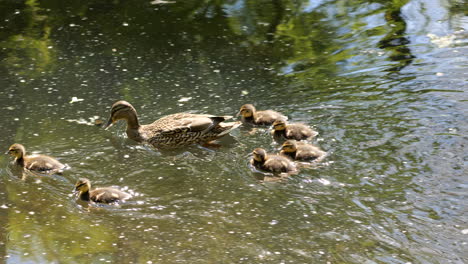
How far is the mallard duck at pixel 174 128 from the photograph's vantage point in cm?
711

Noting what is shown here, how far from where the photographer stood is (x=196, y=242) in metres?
5.28

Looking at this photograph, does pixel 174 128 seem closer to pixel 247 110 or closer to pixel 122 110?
pixel 122 110

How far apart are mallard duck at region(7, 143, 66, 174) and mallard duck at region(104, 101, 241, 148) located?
3.32 ft

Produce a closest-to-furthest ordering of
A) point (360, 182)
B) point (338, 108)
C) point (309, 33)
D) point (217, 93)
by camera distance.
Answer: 1. point (360, 182)
2. point (338, 108)
3. point (217, 93)
4. point (309, 33)

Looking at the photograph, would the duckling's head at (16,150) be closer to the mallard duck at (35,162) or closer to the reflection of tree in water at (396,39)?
the mallard duck at (35,162)

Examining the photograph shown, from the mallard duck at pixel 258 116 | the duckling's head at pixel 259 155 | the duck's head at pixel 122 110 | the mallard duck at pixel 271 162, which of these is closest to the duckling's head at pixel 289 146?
the mallard duck at pixel 271 162

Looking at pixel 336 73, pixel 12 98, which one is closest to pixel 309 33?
pixel 336 73

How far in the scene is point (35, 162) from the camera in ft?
21.4

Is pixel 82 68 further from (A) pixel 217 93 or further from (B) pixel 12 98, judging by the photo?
(A) pixel 217 93

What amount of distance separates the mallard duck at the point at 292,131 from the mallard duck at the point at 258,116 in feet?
0.65

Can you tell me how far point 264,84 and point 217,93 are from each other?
0.58 meters

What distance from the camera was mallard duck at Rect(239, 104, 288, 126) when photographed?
730cm

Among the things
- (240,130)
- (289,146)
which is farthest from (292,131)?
(240,130)

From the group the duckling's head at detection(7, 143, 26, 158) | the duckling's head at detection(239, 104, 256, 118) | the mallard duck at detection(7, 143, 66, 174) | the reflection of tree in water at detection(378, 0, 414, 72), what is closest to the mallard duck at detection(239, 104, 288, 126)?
the duckling's head at detection(239, 104, 256, 118)
